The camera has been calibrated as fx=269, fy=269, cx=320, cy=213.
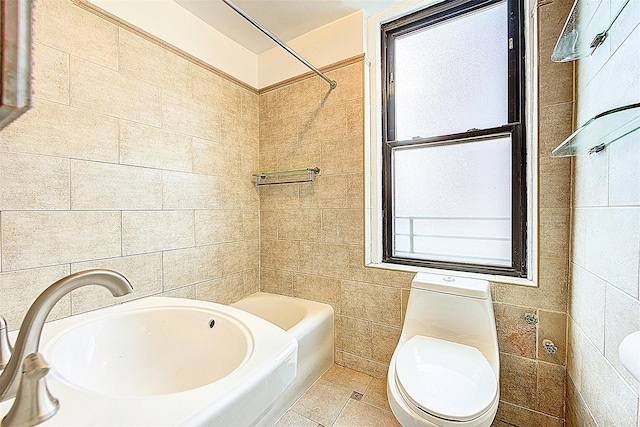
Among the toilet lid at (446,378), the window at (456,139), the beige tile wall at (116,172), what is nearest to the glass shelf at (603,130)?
the window at (456,139)

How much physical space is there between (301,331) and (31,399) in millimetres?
1266

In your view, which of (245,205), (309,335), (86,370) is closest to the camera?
(86,370)

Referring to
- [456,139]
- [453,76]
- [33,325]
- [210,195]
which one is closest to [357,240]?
[456,139]

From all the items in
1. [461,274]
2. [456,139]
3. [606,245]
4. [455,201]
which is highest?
A: [456,139]

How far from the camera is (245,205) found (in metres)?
2.23

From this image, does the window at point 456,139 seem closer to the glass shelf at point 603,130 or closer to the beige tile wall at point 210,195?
the beige tile wall at point 210,195

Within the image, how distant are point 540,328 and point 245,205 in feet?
6.72

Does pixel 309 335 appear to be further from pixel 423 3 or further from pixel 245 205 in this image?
pixel 423 3

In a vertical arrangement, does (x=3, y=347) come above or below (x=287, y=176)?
below

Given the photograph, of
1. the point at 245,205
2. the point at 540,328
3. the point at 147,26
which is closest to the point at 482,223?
the point at 540,328

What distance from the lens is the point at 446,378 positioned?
3.71 ft

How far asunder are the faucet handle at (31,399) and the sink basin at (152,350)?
0.36 meters

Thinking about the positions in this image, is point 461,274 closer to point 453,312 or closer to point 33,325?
point 453,312

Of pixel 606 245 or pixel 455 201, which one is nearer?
pixel 606 245
